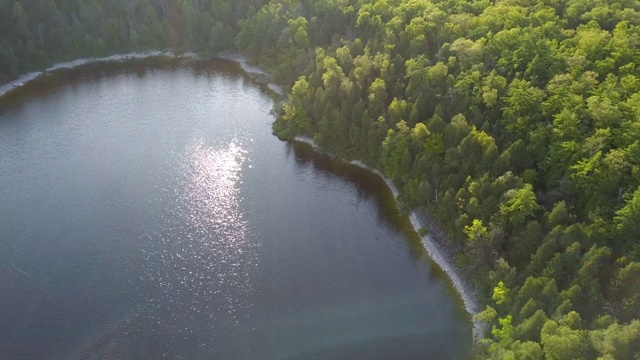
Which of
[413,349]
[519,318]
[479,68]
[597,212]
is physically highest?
[479,68]

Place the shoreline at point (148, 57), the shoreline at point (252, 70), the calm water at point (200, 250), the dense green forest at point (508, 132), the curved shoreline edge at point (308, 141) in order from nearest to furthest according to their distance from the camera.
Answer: the dense green forest at point (508, 132) < the calm water at point (200, 250) < the curved shoreline edge at point (308, 141) < the shoreline at point (252, 70) < the shoreline at point (148, 57)

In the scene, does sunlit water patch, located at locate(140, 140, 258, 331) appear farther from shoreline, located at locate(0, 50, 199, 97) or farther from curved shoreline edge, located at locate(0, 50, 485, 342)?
shoreline, located at locate(0, 50, 199, 97)

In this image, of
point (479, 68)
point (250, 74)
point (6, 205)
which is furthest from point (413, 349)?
point (250, 74)

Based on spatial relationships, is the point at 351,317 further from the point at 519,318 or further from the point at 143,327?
the point at 143,327

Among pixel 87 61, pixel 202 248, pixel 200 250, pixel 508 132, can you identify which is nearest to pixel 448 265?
pixel 508 132

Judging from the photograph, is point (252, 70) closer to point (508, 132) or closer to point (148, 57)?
point (148, 57)

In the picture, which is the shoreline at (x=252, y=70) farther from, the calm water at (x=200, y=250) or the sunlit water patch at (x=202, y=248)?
the sunlit water patch at (x=202, y=248)

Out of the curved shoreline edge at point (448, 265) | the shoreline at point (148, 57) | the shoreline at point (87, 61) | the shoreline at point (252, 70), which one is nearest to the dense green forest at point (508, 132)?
the curved shoreline edge at point (448, 265)
